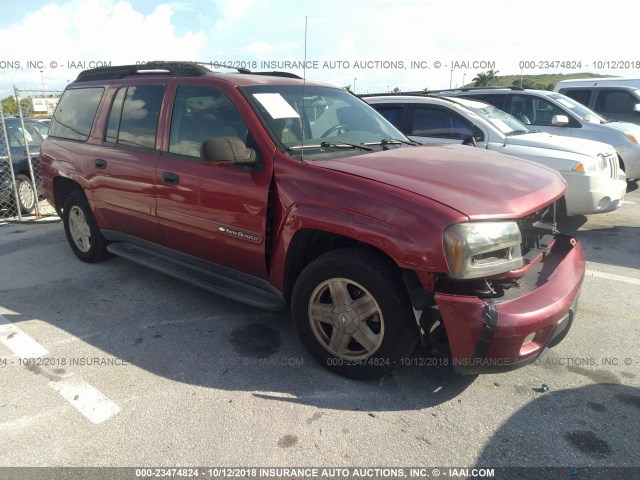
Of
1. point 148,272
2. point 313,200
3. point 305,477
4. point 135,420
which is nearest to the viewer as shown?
point 305,477

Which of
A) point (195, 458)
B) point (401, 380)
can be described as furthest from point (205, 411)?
point (401, 380)

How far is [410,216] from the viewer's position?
8.32 feet

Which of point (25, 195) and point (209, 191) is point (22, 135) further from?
point (209, 191)

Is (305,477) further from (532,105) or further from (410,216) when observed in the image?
(532,105)

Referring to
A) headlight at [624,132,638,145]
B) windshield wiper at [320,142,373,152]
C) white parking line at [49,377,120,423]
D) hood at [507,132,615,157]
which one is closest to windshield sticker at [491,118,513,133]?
hood at [507,132,615,157]

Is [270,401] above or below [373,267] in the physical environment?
Answer: below

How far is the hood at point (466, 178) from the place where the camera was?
2.63 m

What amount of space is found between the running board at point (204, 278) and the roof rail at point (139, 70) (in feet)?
5.17

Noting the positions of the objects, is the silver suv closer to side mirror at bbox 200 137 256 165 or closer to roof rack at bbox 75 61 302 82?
roof rack at bbox 75 61 302 82

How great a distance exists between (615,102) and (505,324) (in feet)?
34.1

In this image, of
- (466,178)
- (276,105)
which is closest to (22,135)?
(276,105)

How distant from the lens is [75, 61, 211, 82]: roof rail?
3.92 meters

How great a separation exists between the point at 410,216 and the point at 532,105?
704cm

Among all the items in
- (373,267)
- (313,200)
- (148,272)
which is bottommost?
(148,272)
